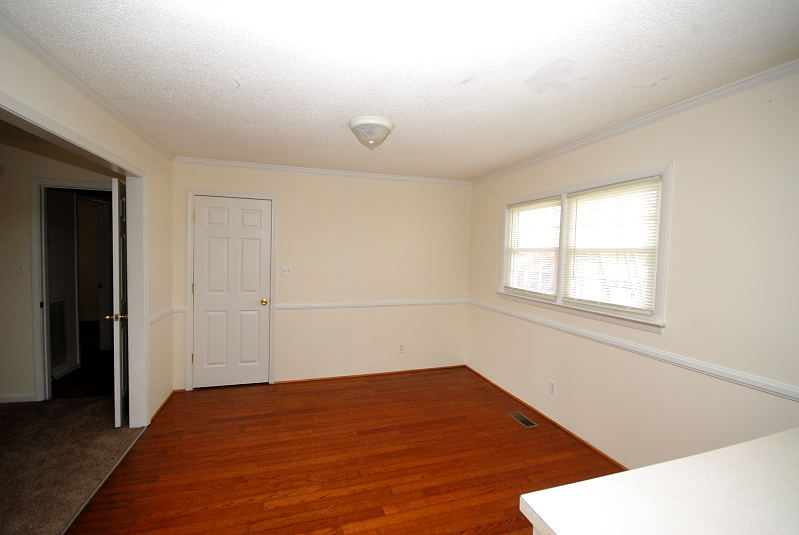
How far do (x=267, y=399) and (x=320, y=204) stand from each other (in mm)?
2201

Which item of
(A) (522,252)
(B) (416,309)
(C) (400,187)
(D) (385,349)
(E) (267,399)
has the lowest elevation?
(E) (267,399)

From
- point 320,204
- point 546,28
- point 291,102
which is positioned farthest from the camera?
point 320,204

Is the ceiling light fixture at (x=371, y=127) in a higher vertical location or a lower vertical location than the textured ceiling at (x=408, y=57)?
lower

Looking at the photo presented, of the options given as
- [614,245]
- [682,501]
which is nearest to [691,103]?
[614,245]

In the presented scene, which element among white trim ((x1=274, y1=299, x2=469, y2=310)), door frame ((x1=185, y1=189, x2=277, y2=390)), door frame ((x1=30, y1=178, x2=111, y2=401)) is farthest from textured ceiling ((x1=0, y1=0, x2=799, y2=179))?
white trim ((x1=274, y1=299, x2=469, y2=310))

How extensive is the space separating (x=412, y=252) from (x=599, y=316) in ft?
7.69

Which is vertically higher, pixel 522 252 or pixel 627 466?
pixel 522 252

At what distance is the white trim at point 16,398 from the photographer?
3.35 m

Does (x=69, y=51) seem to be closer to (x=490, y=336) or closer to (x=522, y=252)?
(x=522, y=252)

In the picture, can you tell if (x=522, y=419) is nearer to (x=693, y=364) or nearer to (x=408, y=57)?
(x=693, y=364)

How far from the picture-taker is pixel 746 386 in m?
1.90

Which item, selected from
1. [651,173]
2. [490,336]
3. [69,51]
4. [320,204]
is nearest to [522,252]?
[490,336]

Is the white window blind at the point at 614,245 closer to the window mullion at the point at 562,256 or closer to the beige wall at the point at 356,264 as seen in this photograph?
the window mullion at the point at 562,256

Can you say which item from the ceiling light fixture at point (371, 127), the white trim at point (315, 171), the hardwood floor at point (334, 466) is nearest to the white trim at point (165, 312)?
the hardwood floor at point (334, 466)
